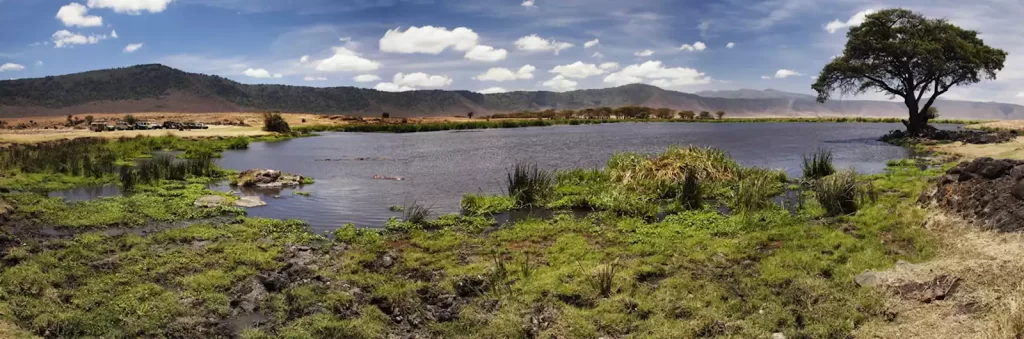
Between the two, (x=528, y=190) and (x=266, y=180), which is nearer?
(x=528, y=190)

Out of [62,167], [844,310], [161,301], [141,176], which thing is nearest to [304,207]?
[141,176]

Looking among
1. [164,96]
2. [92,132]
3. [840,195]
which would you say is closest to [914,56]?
[840,195]

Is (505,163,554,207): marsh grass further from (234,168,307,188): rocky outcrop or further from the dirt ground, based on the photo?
the dirt ground

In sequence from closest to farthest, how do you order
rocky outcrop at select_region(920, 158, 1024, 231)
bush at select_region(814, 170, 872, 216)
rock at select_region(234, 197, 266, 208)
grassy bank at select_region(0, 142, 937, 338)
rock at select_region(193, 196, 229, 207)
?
grassy bank at select_region(0, 142, 937, 338), rocky outcrop at select_region(920, 158, 1024, 231), bush at select_region(814, 170, 872, 216), rock at select_region(193, 196, 229, 207), rock at select_region(234, 197, 266, 208)

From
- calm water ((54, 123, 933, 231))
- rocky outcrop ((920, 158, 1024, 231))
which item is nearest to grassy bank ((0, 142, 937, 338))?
rocky outcrop ((920, 158, 1024, 231))

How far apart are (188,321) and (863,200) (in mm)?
12680

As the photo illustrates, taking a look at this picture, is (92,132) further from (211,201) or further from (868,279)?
(868,279)

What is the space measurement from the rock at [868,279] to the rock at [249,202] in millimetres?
13796

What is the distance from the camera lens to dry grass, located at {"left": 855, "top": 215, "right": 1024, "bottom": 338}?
19.0 ft

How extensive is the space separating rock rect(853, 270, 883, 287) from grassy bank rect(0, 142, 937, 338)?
0.63ft

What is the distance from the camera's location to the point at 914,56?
37.5 m

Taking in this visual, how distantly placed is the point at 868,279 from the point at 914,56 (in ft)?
123

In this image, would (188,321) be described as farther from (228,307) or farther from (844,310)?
(844,310)

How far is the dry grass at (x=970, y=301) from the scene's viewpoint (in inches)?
228
